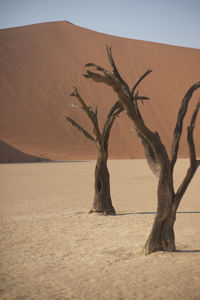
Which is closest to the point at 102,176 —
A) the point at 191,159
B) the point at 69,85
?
the point at 191,159

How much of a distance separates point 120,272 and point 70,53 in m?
49.2

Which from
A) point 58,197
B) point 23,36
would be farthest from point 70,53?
point 58,197

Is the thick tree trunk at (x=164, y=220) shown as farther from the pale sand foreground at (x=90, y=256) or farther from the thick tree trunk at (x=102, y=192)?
the thick tree trunk at (x=102, y=192)

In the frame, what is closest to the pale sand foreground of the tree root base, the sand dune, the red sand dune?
the tree root base

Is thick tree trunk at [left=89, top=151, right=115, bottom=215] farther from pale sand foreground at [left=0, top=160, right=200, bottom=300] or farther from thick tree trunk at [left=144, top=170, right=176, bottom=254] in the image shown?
thick tree trunk at [left=144, top=170, right=176, bottom=254]

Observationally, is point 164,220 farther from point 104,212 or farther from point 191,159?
point 104,212

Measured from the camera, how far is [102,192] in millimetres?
7527

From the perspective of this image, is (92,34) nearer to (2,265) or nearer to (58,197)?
(58,197)

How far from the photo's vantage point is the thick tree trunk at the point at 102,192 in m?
7.50

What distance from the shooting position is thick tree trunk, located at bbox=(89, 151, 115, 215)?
24.6 ft

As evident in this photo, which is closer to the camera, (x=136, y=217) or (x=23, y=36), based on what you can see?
(x=136, y=217)

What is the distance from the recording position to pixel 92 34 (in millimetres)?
59000

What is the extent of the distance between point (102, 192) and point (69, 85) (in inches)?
1518

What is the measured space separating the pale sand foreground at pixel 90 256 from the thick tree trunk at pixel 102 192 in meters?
0.25
